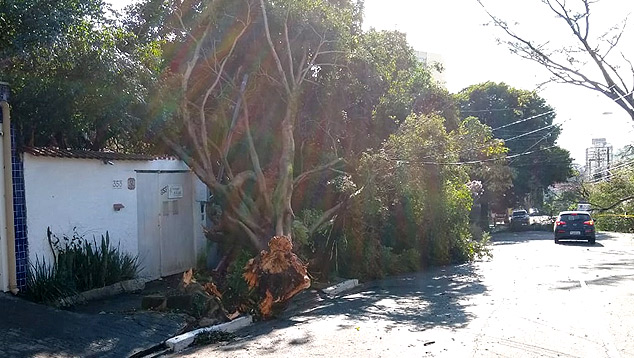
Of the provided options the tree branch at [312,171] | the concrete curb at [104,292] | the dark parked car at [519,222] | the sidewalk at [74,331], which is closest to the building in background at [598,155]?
the dark parked car at [519,222]

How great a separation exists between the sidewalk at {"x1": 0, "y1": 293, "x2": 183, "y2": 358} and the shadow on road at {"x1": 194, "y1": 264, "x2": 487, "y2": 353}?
1239mm

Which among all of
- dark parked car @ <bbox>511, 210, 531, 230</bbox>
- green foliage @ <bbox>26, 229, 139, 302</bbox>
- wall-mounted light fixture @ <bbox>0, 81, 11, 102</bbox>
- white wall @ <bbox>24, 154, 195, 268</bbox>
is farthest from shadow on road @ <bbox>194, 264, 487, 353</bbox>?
dark parked car @ <bbox>511, 210, 531, 230</bbox>

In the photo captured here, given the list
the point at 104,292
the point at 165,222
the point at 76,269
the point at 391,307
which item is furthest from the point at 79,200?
the point at 391,307

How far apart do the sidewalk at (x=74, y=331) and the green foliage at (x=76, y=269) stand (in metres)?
0.57

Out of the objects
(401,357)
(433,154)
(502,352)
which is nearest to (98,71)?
(401,357)

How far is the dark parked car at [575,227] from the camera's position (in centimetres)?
3109

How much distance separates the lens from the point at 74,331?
909 cm

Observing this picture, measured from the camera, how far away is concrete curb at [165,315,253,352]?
9094 millimetres

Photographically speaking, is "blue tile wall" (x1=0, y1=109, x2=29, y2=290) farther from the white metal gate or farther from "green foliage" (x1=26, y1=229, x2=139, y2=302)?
the white metal gate

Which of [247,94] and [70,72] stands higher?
[247,94]

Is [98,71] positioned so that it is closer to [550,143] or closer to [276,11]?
[276,11]

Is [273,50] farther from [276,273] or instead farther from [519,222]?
[519,222]

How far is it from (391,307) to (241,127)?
7600mm

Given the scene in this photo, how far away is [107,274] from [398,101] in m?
11.9
